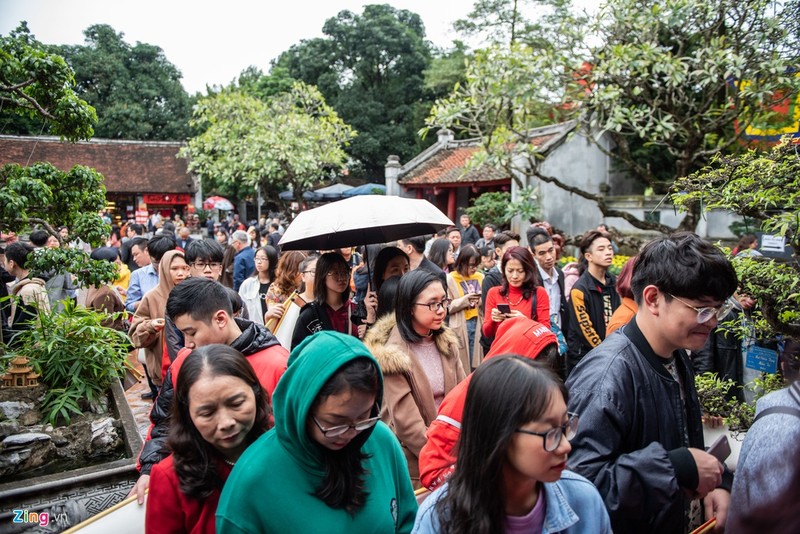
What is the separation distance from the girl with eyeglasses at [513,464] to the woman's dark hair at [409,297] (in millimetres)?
1489

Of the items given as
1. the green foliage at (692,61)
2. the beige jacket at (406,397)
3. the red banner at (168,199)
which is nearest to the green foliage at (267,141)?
the red banner at (168,199)

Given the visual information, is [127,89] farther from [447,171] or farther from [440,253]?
[440,253]

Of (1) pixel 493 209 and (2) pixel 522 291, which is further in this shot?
(1) pixel 493 209

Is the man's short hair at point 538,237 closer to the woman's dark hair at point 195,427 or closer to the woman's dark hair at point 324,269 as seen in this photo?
the woman's dark hair at point 324,269

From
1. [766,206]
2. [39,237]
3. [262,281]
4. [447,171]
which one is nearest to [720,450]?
[766,206]

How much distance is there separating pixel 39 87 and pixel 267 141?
49.7 feet

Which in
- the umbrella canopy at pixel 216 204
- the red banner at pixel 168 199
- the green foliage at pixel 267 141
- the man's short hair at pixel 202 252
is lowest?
the man's short hair at pixel 202 252

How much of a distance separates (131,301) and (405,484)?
5043 millimetres

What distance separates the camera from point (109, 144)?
A: 3056 cm

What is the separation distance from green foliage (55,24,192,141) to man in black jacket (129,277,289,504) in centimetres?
3482

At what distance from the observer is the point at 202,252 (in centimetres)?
459

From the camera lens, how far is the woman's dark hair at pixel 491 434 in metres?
1.49

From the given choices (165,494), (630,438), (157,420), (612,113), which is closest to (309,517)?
(165,494)

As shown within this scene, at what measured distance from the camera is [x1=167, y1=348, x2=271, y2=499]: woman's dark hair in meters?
1.98
